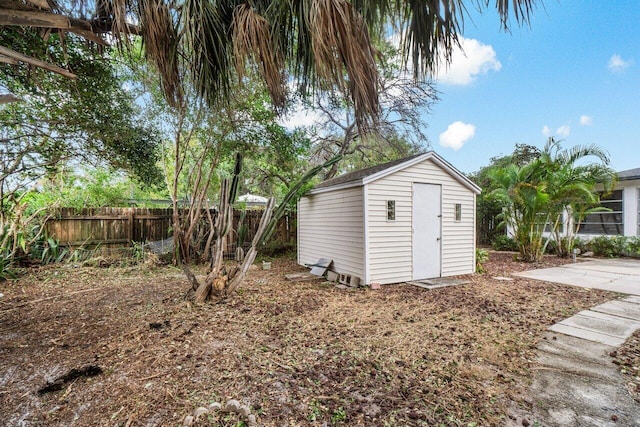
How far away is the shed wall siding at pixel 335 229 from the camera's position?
547 cm

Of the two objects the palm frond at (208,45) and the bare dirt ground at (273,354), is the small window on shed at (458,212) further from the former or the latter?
the palm frond at (208,45)

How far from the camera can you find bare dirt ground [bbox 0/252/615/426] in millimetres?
1874

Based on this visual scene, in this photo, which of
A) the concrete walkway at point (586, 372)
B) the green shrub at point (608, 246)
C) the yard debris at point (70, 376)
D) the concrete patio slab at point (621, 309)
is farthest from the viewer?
the green shrub at point (608, 246)

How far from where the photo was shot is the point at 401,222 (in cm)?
561

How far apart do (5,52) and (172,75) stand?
0.81 metres

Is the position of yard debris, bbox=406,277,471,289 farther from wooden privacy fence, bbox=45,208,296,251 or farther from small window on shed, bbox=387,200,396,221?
wooden privacy fence, bbox=45,208,296,251

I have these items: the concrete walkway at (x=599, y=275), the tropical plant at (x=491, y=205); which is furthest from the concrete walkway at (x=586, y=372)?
the tropical plant at (x=491, y=205)

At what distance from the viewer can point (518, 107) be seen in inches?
410

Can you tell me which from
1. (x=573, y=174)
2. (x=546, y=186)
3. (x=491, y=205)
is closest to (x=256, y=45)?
(x=546, y=186)

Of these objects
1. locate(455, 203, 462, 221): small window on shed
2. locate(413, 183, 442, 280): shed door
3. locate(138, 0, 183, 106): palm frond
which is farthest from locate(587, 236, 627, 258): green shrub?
locate(138, 0, 183, 106): palm frond

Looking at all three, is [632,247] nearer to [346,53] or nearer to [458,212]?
[458,212]

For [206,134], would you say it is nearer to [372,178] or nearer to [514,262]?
[372,178]

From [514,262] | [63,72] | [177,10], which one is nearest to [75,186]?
[63,72]

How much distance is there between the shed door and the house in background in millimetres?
7046
